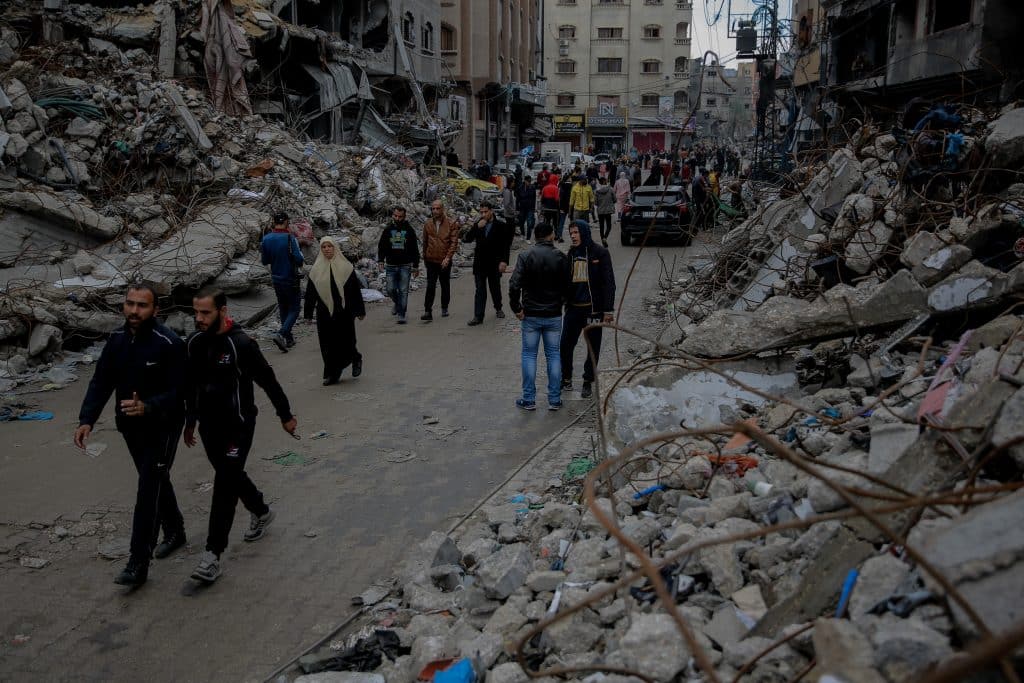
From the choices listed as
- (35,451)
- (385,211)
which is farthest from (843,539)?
(385,211)

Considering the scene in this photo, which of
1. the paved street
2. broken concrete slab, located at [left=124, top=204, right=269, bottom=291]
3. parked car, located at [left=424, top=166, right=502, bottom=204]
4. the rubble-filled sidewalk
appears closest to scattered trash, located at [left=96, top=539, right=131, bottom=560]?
the paved street

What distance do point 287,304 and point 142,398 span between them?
644cm

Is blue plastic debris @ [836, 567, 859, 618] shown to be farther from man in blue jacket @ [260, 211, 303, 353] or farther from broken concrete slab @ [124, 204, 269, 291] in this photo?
broken concrete slab @ [124, 204, 269, 291]

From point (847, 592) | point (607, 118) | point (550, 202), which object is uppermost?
point (607, 118)

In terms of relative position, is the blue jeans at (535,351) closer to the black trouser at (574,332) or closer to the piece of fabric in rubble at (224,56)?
the black trouser at (574,332)

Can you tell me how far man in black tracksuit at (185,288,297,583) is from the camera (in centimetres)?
544

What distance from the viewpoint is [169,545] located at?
5855 mm

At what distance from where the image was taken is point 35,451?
7.80 meters

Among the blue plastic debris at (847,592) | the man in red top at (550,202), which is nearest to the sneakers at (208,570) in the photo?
the blue plastic debris at (847,592)

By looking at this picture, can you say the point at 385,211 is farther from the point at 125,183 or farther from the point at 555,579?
the point at 555,579

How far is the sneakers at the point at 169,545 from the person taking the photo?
580 centimetres

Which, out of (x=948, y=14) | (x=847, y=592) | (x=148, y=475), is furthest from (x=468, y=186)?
(x=847, y=592)

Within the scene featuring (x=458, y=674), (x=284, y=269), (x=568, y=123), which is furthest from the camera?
(x=568, y=123)

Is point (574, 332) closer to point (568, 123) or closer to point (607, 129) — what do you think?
point (568, 123)
